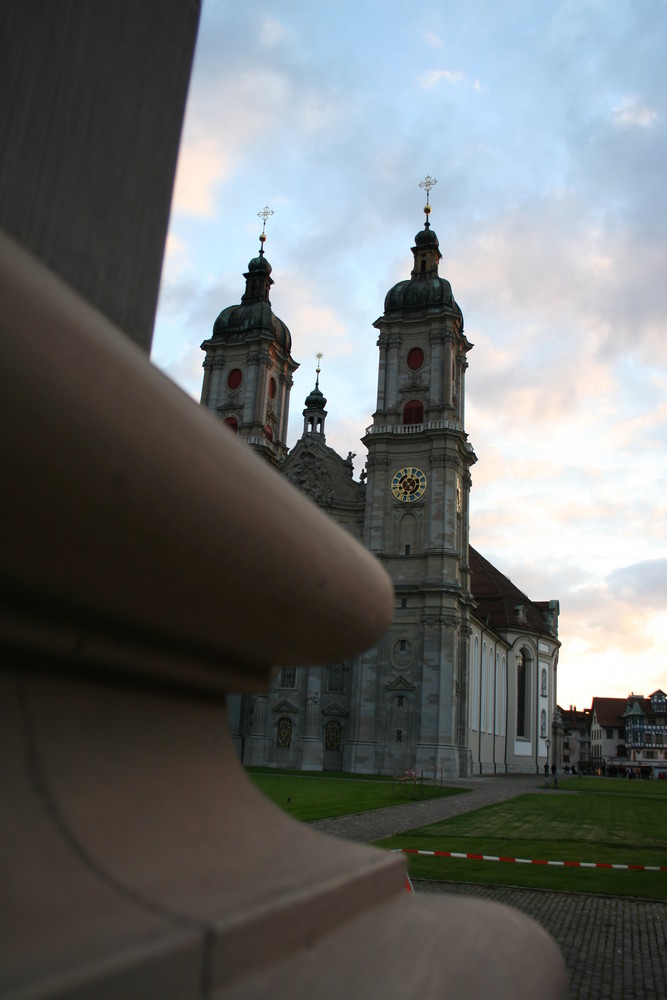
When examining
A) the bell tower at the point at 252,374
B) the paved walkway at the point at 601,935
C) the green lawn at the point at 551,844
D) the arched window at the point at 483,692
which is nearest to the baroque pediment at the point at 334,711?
the arched window at the point at 483,692

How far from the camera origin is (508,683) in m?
59.6

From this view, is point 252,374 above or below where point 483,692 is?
above

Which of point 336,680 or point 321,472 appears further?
point 321,472

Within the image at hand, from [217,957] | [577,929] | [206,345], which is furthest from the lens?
[206,345]

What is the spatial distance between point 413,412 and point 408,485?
14.9 feet

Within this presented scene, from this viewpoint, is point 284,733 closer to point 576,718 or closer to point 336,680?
point 336,680

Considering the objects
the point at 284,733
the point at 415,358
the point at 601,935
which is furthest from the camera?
the point at 415,358

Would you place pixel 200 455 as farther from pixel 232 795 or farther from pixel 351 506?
pixel 351 506

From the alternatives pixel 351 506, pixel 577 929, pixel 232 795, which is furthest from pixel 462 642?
pixel 232 795

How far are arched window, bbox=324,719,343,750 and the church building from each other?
3.4 inches

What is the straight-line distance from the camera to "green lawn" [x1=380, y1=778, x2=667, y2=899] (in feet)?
32.3

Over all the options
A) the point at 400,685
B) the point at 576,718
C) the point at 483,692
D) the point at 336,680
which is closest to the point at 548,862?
the point at 400,685

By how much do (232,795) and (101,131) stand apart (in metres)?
1.25

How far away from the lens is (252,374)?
165ft
